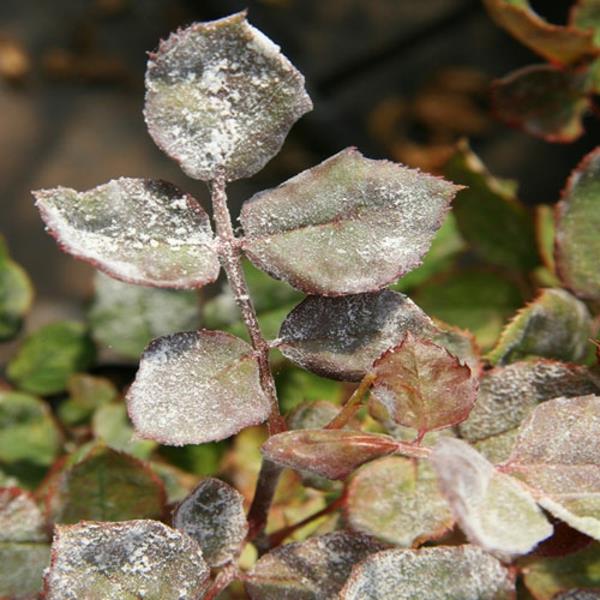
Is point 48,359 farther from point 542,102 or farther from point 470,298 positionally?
point 542,102

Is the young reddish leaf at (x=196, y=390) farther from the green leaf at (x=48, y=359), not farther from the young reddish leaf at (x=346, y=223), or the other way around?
the green leaf at (x=48, y=359)

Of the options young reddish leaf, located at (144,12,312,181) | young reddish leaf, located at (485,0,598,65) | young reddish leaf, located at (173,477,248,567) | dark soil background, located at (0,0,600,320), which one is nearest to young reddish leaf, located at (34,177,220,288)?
young reddish leaf, located at (144,12,312,181)

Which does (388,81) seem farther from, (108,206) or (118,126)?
(108,206)

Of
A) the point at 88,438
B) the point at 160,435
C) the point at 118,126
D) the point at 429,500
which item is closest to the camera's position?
the point at 160,435

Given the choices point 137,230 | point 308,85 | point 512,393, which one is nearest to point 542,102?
point 512,393

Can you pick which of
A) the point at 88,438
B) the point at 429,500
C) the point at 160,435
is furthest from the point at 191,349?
the point at 88,438
